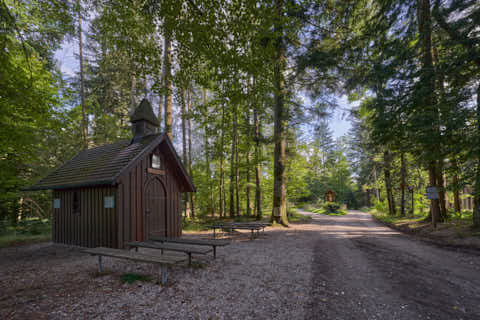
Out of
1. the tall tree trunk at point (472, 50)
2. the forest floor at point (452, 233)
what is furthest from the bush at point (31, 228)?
the tall tree trunk at point (472, 50)

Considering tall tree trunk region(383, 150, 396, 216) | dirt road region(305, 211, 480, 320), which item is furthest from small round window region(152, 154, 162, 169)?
tall tree trunk region(383, 150, 396, 216)

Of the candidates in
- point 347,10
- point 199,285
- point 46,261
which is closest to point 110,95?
point 46,261

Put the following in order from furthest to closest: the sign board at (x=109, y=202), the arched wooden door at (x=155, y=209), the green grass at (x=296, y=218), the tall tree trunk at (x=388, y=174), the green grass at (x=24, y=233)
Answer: the tall tree trunk at (x=388, y=174) < the green grass at (x=296, y=218) < the green grass at (x=24, y=233) < the arched wooden door at (x=155, y=209) < the sign board at (x=109, y=202)

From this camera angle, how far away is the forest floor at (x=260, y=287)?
3617 mm

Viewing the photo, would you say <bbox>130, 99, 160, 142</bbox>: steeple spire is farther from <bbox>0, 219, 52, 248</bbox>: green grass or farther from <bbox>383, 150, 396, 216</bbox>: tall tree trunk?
<bbox>383, 150, 396, 216</bbox>: tall tree trunk

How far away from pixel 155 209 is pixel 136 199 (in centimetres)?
109

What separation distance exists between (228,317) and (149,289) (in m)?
1.99

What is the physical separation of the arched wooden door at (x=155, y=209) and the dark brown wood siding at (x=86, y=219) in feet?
4.13

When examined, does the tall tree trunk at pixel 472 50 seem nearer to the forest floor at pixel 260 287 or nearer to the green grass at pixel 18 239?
the forest floor at pixel 260 287

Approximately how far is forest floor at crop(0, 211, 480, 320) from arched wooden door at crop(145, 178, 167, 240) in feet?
7.59

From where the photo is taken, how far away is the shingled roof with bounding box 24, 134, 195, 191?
7849 millimetres

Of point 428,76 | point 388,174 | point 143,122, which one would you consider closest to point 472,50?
point 428,76

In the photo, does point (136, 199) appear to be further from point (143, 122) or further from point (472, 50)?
point (472, 50)

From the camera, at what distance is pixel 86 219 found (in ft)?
28.1
